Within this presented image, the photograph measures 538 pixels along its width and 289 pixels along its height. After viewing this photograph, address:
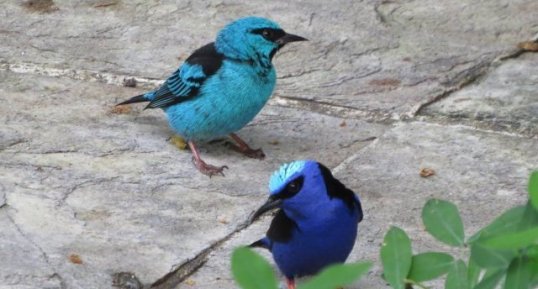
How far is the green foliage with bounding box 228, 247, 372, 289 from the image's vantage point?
144cm

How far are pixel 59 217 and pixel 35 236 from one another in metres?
0.18

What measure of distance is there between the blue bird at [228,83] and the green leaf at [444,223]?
9.41 ft

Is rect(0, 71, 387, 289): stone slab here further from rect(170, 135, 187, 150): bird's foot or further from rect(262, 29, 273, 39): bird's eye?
rect(262, 29, 273, 39): bird's eye

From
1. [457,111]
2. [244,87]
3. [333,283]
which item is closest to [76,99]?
[244,87]

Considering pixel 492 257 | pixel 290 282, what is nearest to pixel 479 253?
pixel 492 257

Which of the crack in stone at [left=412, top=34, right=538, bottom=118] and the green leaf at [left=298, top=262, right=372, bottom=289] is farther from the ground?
the green leaf at [left=298, top=262, right=372, bottom=289]

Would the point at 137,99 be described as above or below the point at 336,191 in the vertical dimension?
below

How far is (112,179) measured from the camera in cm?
465

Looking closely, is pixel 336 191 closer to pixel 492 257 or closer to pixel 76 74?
pixel 492 257

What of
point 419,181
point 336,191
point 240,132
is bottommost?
point 240,132

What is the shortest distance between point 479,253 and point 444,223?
0.19 m

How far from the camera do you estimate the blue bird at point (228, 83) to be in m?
4.78

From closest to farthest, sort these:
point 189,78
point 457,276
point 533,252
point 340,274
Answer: point 340,274 < point 533,252 < point 457,276 < point 189,78

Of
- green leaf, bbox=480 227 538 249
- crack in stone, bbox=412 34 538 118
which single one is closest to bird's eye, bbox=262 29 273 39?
crack in stone, bbox=412 34 538 118
